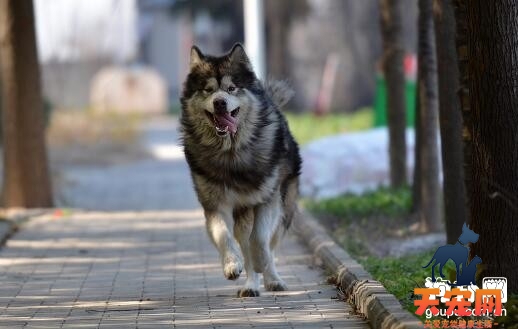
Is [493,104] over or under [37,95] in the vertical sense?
over

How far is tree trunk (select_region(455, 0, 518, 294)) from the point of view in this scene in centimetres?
650

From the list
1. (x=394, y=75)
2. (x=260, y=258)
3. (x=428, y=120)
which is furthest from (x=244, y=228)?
(x=394, y=75)

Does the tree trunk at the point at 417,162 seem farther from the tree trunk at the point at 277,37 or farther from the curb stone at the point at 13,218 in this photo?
the tree trunk at the point at 277,37

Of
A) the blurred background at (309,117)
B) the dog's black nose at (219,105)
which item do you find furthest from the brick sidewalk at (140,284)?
the dog's black nose at (219,105)

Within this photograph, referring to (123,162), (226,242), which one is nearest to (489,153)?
(226,242)

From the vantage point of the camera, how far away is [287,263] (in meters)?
10.2

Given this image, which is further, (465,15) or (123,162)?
(123,162)

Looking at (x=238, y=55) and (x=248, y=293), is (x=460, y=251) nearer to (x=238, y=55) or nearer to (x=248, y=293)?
(x=248, y=293)

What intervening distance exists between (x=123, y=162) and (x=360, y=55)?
1367cm

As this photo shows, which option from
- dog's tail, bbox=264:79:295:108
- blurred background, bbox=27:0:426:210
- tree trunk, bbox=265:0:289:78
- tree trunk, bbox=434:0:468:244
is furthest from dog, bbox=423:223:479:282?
tree trunk, bbox=265:0:289:78

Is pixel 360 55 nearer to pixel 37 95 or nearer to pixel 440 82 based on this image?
pixel 37 95

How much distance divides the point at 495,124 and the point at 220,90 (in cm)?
241

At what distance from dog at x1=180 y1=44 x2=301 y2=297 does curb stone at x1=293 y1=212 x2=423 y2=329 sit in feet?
1.91

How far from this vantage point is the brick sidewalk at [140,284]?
7238 millimetres
